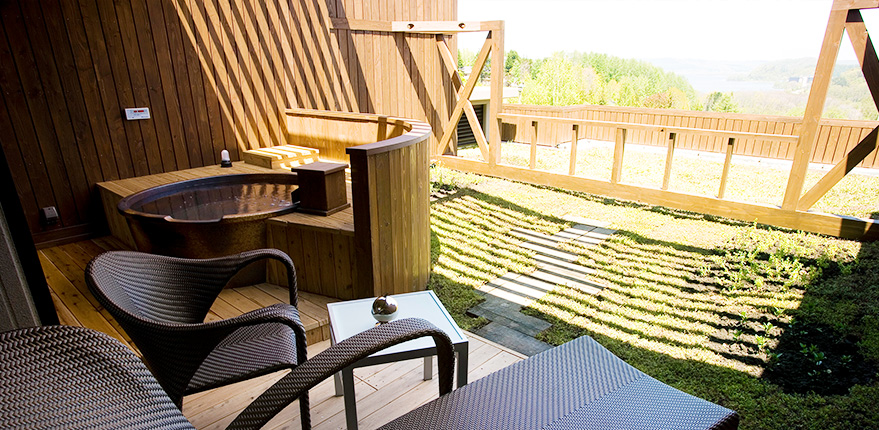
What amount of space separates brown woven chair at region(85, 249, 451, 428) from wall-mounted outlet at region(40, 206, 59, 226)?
3323 millimetres

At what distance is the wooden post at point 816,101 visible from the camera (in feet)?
15.1

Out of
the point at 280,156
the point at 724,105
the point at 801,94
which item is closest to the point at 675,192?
the point at 280,156

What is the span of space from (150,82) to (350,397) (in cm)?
445

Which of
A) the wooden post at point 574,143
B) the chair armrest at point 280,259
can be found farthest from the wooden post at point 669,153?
the chair armrest at point 280,259

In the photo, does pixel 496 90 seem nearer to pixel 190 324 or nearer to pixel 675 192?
pixel 675 192

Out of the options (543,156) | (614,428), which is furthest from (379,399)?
(543,156)

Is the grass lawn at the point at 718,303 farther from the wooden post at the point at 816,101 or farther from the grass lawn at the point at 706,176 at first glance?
the grass lawn at the point at 706,176

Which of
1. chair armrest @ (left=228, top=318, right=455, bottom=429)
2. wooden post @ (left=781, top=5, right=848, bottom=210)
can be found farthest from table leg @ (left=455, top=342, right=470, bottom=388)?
wooden post @ (left=781, top=5, right=848, bottom=210)

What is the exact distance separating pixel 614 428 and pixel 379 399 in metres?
1.41

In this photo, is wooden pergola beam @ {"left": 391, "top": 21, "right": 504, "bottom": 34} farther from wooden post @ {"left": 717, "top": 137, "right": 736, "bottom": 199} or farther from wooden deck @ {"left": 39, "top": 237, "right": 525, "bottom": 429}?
wooden deck @ {"left": 39, "top": 237, "right": 525, "bottom": 429}

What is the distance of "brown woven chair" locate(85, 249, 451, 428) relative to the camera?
1557 mm

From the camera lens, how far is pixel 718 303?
3.63 meters

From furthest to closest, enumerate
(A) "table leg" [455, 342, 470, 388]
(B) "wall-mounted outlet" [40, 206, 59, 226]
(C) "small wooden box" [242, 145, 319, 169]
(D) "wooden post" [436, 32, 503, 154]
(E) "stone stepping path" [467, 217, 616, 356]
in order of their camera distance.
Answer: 1. (D) "wooden post" [436, 32, 503, 154]
2. (C) "small wooden box" [242, 145, 319, 169]
3. (B) "wall-mounted outlet" [40, 206, 59, 226]
4. (E) "stone stepping path" [467, 217, 616, 356]
5. (A) "table leg" [455, 342, 470, 388]

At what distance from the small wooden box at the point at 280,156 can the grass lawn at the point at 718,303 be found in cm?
175
